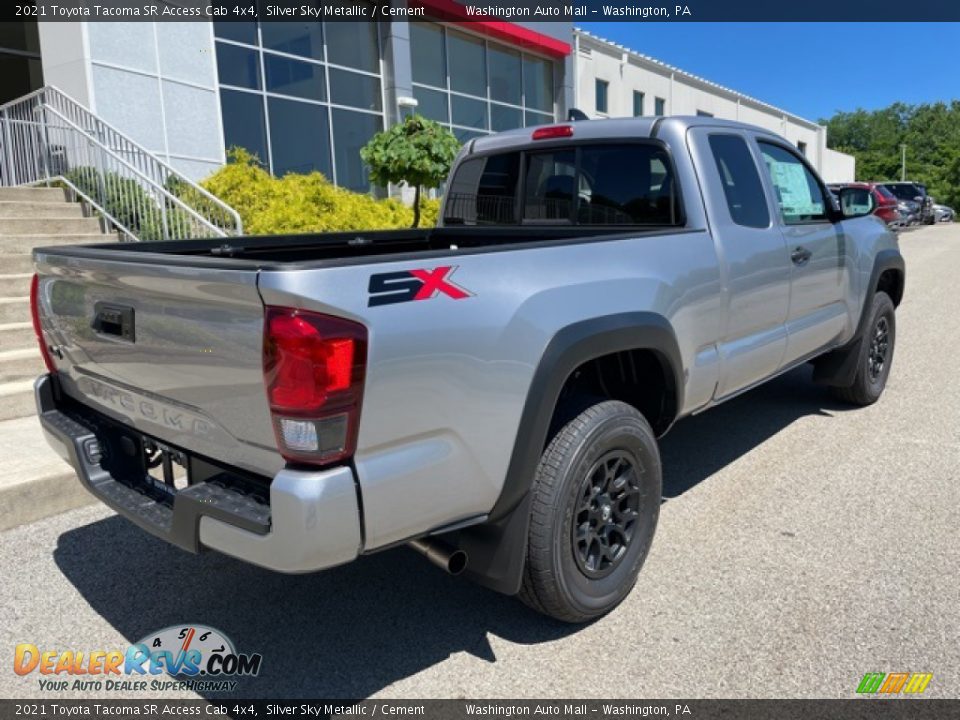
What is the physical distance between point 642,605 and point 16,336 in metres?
5.69

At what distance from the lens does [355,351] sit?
83.7 inches

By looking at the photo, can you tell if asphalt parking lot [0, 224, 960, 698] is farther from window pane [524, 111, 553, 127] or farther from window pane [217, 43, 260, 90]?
window pane [524, 111, 553, 127]

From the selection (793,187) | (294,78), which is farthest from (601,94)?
(793,187)

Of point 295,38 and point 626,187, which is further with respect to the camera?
point 295,38

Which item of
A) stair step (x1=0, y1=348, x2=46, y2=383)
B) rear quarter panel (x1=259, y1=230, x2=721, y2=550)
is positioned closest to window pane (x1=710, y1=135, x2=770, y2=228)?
rear quarter panel (x1=259, y1=230, x2=721, y2=550)

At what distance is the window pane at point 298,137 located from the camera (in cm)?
1485

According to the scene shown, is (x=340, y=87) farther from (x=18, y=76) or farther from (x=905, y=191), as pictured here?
(x=905, y=191)

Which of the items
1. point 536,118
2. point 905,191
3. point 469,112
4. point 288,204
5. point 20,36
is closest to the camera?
point 288,204

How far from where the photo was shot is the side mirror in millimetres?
5129

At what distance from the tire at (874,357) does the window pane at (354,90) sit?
13100mm

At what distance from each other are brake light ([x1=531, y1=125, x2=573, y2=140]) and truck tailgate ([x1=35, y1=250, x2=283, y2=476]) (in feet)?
8.20

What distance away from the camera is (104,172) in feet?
30.3

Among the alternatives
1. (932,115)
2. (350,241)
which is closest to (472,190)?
(350,241)

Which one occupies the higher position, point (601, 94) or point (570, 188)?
point (601, 94)
